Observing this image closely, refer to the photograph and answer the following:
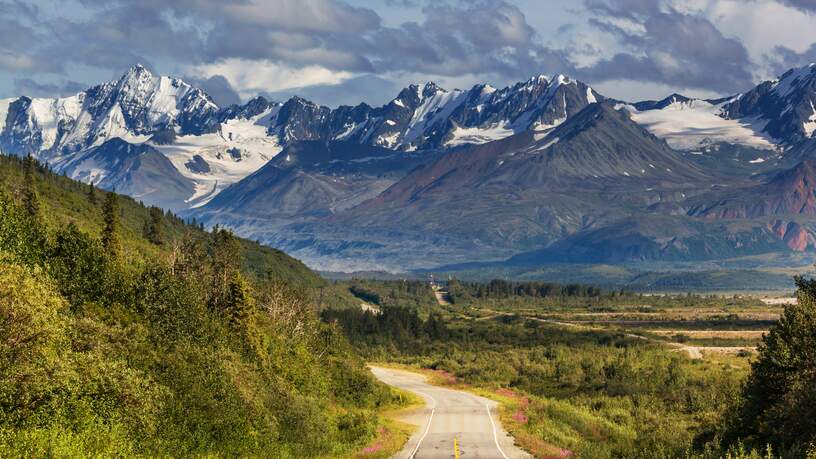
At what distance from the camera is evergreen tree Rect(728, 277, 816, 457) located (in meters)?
44.8

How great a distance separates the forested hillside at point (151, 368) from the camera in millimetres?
36000

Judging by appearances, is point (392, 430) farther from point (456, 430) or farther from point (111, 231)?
point (111, 231)

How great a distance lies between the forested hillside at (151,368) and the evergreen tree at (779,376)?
2028cm

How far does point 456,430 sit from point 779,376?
21.6 m

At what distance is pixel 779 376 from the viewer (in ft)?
160

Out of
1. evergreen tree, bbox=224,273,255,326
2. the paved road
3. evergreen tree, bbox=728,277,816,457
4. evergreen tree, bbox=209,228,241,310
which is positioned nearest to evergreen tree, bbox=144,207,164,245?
evergreen tree, bbox=209,228,241,310

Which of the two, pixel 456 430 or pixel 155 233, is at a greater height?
pixel 155 233

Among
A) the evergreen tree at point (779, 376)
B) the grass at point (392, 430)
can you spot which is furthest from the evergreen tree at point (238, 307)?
the evergreen tree at point (779, 376)

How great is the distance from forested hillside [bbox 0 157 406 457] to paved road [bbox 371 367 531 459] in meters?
3.72

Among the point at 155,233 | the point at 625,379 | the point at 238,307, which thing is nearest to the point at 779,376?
the point at 238,307

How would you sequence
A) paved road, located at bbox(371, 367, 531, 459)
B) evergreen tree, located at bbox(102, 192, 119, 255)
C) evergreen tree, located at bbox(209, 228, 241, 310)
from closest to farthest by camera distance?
paved road, located at bbox(371, 367, 531, 459) < evergreen tree, located at bbox(209, 228, 241, 310) < evergreen tree, located at bbox(102, 192, 119, 255)

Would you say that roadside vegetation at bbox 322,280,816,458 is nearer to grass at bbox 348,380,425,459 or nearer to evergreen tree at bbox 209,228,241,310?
grass at bbox 348,380,425,459

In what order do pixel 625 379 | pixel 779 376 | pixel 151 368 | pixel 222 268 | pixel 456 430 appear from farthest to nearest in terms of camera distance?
1. pixel 222 268
2. pixel 625 379
3. pixel 456 430
4. pixel 779 376
5. pixel 151 368

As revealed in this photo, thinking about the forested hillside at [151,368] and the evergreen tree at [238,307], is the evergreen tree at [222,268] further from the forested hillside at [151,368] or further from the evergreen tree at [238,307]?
the evergreen tree at [238,307]
